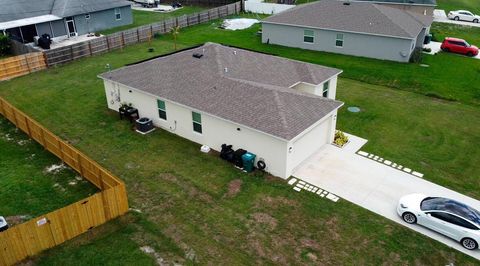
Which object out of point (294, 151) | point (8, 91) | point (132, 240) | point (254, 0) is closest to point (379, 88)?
point (294, 151)

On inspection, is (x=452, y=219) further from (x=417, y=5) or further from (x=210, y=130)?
(x=417, y=5)

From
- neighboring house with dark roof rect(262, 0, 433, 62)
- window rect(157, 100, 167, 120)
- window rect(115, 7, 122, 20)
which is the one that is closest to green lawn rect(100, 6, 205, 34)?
window rect(115, 7, 122, 20)

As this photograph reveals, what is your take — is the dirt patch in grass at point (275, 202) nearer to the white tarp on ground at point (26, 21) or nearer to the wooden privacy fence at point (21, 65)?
the wooden privacy fence at point (21, 65)

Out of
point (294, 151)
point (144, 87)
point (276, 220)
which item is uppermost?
point (144, 87)

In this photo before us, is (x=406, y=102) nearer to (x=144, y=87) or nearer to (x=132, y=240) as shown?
(x=144, y=87)

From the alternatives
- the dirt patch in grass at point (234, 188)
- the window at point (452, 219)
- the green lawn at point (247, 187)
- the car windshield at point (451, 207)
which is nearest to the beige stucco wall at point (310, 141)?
the green lawn at point (247, 187)

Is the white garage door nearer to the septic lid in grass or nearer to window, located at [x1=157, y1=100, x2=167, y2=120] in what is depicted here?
the septic lid in grass

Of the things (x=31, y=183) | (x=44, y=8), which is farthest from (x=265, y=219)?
(x=44, y=8)
